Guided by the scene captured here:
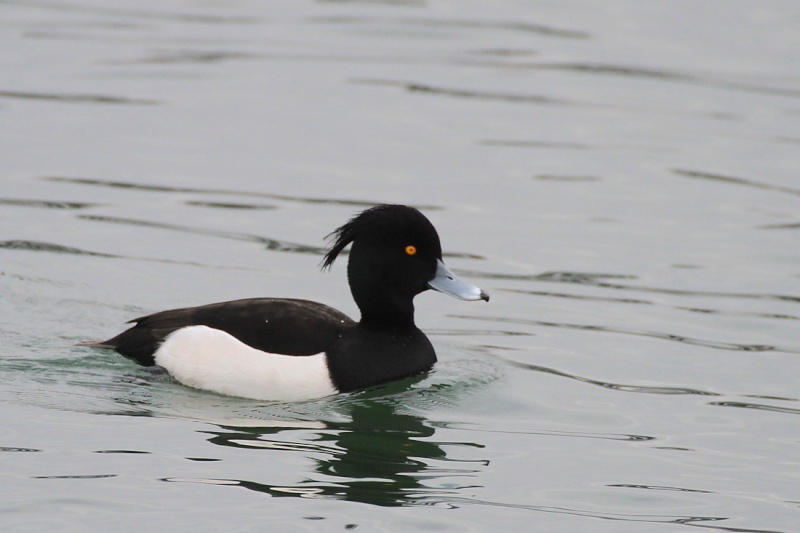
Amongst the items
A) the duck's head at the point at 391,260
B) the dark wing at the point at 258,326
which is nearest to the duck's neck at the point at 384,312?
the duck's head at the point at 391,260

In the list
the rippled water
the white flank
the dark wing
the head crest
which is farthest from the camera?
the head crest

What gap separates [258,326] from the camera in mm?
8555

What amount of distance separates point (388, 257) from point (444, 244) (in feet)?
11.0

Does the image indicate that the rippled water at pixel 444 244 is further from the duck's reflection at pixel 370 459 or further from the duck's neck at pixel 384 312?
the duck's neck at pixel 384 312

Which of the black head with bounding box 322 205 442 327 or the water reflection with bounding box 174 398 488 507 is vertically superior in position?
Answer: the black head with bounding box 322 205 442 327

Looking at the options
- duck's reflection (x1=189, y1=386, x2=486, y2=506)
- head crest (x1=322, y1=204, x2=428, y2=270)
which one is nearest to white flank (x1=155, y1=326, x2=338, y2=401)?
duck's reflection (x1=189, y1=386, x2=486, y2=506)

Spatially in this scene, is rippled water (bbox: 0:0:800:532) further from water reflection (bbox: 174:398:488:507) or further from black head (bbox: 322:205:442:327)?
black head (bbox: 322:205:442:327)

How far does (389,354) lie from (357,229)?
0.82 metres

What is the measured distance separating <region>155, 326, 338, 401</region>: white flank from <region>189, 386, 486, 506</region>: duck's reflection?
287 millimetres

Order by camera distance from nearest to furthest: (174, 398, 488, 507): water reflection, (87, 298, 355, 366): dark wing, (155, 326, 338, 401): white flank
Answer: (174, 398, 488, 507): water reflection, (155, 326, 338, 401): white flank, (87, 298, 355, 366): dark wing

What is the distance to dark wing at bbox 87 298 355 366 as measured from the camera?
27.9ft

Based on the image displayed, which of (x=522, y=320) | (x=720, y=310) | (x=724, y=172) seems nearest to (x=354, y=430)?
(x=522, y=320)

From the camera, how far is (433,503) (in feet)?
22.5

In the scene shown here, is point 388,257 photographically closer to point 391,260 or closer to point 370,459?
point 391,260
